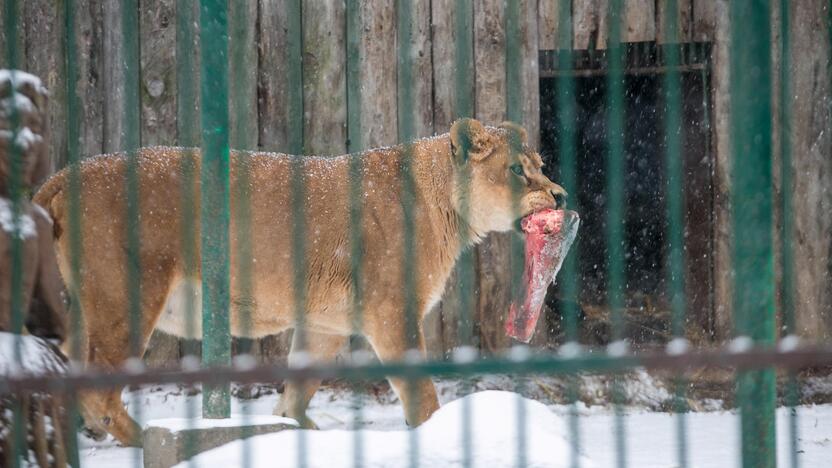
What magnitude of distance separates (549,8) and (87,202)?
2.64m

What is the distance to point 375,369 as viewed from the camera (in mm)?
2148

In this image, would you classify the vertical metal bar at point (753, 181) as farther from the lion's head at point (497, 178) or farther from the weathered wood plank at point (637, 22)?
the weathered wood plank at point (637, 22)

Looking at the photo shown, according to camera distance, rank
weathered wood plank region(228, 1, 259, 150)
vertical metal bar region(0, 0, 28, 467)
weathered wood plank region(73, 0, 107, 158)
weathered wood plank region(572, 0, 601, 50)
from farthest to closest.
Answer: weathered wood plank region(572, 0, 601, 50) → weathered wood plank region(73, 0, 107, 158) → weathered wood plank region(228, 1, 259, 150) → vertical metal bar region(0, 0, 28, 467)

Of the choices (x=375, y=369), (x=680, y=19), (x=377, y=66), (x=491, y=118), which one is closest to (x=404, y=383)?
(x=491, y=118)

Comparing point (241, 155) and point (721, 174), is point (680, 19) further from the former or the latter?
point (241, 155)

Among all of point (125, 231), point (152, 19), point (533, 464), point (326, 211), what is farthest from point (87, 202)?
point (533, 464)

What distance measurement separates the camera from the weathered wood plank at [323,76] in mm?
6176

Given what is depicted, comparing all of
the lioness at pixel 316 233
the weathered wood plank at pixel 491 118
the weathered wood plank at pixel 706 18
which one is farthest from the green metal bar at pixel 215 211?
the weathered wood plank at pixel 706 18

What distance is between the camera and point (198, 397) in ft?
20.1

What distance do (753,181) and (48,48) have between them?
13.4 feet

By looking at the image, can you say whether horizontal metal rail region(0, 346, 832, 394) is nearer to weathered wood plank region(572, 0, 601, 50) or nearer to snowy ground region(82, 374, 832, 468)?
snowy ground region(82, 374, 832, 468)

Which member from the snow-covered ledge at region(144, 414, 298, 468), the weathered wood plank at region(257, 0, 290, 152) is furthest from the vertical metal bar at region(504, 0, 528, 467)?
the weathered wood plank at region(257, 0, 290, 152)

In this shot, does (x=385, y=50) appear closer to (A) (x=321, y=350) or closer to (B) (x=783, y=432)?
(A) (x=321, y=350)

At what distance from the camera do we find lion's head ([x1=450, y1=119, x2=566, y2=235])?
5199 mm
